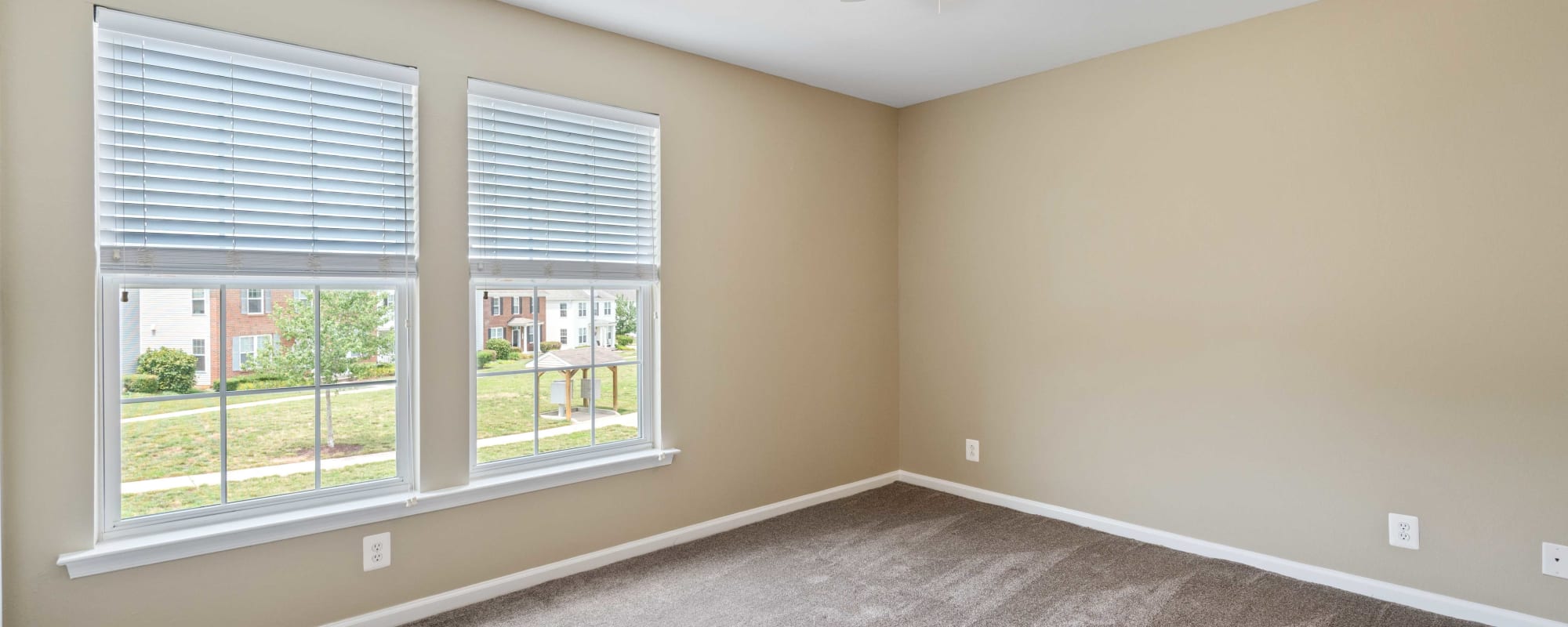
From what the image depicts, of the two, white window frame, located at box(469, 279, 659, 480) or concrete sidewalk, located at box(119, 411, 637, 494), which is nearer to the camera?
concrete sidewalk, located at box(119, 411, 637, 494)

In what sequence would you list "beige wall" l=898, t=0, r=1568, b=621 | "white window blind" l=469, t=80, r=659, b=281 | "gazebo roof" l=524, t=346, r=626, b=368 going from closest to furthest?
"beige wall" l=898, t=0, r=1568, b=621 < "white window blind" l=469, t=80, r=659, b=281 < "gazebo roof" l=524, t=346, r=626, b=368

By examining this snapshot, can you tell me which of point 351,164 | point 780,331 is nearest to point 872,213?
point 780,331

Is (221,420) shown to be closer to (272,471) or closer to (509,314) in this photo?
(272,471)

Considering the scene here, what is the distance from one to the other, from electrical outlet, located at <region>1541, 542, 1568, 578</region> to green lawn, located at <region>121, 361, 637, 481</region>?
3.73 m

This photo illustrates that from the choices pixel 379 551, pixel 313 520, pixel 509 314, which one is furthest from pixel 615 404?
pixel 313 520

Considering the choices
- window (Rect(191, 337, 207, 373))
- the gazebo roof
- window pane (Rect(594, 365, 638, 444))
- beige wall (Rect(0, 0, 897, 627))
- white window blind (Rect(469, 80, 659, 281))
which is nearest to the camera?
beige wall (Rect(0, 0, 897, 627))

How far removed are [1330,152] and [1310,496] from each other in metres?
1.39

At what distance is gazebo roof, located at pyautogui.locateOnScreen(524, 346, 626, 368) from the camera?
10.5ft

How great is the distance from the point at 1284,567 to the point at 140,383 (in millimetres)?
4209

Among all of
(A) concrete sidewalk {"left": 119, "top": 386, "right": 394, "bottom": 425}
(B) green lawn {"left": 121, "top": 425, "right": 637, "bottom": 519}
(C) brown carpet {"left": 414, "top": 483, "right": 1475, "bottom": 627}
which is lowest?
(C) brown carpet {"left": 414, "top": 483, "right": 1475, "bottom": 627}

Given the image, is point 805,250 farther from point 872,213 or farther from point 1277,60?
point 1277,60

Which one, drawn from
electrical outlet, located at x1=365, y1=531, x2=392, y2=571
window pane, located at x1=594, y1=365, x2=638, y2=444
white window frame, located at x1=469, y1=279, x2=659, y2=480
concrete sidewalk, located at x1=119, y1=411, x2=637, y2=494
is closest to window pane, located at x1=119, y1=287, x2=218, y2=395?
concrete sidewalk, located at x1=119, y1=411, x2=637, y2=494

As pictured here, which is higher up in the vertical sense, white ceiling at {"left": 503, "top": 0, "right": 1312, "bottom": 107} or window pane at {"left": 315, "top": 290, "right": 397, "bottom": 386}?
white ceiling at {"left": 503, "top": 0, "right": 1312, "bottom": 107}

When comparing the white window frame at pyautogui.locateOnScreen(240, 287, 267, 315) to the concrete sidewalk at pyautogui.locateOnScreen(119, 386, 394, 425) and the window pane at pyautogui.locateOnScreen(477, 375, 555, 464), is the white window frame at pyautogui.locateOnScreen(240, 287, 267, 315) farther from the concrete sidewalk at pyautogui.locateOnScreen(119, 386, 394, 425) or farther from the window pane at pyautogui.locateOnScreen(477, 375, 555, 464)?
the window pane at pyautogui.locateOnScreen(477, 375, 555, 464)
